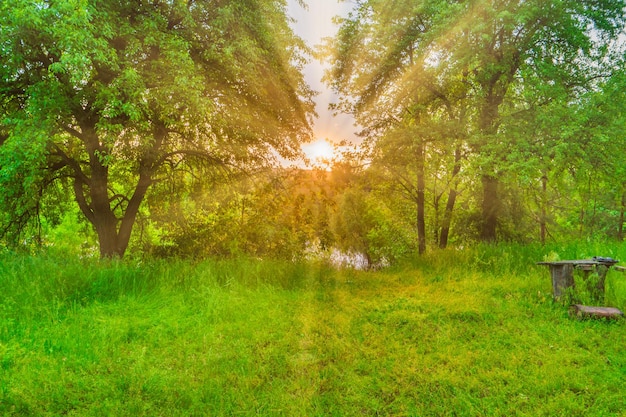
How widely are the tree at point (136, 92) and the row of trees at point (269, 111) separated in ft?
0.18

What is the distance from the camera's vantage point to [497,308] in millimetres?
6020

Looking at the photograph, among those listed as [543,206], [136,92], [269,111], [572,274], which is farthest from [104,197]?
[543,206]

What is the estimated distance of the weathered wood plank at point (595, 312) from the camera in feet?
17.4

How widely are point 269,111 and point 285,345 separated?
8533mm

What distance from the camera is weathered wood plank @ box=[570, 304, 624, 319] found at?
5.32 meters

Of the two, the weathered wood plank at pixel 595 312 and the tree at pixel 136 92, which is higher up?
the tree at pixel 136 92

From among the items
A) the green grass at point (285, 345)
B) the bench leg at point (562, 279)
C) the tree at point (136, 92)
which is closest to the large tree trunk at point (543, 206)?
the bench leg at point (562, 279)

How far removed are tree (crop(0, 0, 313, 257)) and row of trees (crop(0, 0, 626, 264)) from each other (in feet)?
0.18

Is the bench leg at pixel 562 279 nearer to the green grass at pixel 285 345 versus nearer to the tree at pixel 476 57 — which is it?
the green grass at pixel 285 345

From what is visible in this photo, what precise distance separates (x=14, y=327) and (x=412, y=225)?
729 inches

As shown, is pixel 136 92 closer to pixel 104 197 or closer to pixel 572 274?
pixel 104 197

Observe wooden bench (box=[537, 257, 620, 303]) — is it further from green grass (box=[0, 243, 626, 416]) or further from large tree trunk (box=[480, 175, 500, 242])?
large tree trunk (box=[480, 175, 500, 242])

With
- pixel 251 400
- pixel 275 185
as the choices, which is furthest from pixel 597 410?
pixel 275 185

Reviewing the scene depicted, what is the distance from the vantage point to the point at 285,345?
15.5ft
